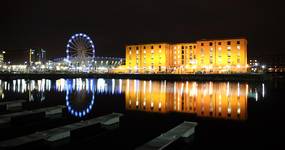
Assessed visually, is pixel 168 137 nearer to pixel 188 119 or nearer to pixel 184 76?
pixel 188 119

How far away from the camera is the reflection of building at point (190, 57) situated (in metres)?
64.3

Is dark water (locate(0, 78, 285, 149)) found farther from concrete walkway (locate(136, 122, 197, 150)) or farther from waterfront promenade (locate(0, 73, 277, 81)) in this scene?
waterfront promenade (locate(0, 73, 277, 81))

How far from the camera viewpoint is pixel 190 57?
244 ft

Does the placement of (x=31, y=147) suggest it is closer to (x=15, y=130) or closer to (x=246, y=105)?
Answer: (x=15, y=130)

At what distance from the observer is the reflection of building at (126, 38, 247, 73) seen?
64.3m

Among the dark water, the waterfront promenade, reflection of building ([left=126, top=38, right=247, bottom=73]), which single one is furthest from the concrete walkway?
reflection of building ([left=126, top=38, right=247, bottom=73])

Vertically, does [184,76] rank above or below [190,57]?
below

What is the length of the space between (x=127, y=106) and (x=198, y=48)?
172 feet

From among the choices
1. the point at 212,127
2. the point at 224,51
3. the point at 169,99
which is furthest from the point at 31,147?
the point at 224,51

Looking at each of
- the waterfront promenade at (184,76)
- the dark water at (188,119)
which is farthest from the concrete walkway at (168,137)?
the waterfront promenade at (184,76)

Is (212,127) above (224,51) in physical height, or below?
below

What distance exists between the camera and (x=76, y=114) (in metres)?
16.9

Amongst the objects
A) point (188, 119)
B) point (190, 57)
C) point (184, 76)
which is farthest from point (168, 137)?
point (190, 57)

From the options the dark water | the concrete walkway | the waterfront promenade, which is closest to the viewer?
the concrete walkway
